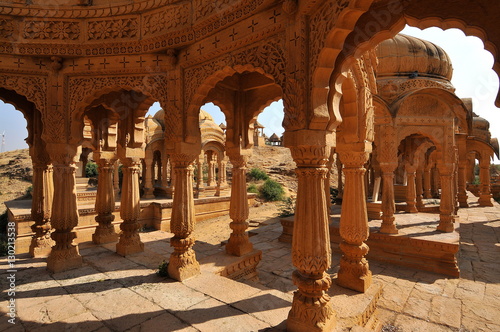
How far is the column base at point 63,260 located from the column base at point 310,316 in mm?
4613

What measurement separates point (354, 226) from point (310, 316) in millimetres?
2068

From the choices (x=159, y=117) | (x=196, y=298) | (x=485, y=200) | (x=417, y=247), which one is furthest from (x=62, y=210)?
(x=485, y=200)

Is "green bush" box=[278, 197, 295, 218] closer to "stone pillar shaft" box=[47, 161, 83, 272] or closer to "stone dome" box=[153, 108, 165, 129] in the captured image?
"stone pillar shaft" box=[47, 161, 83, 272]

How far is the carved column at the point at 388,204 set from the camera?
7.66 metres

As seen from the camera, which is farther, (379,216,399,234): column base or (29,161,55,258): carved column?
(379,216,399,234): column base

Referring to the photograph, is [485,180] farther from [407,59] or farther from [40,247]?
[40,247]

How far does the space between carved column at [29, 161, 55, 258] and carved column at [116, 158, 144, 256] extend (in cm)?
185

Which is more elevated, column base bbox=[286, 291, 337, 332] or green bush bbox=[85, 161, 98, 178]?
green bush bbox=[85, 161, 98, 178]

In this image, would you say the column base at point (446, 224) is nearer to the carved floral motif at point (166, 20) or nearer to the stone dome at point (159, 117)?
the carved floral motif at point (166, 20)

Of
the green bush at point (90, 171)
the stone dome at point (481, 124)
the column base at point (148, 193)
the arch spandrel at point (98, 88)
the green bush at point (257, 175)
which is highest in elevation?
the stone dome at point (481, 124)

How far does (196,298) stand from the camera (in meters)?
4.20

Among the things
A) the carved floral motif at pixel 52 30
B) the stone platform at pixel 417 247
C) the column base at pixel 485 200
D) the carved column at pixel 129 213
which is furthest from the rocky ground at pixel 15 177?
the column base at pixel 485 200

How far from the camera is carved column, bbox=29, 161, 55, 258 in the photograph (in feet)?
21.6

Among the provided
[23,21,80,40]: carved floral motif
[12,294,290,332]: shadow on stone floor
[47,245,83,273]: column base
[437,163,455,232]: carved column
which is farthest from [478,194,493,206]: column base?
[23,21,80,40]: carved floral motif
